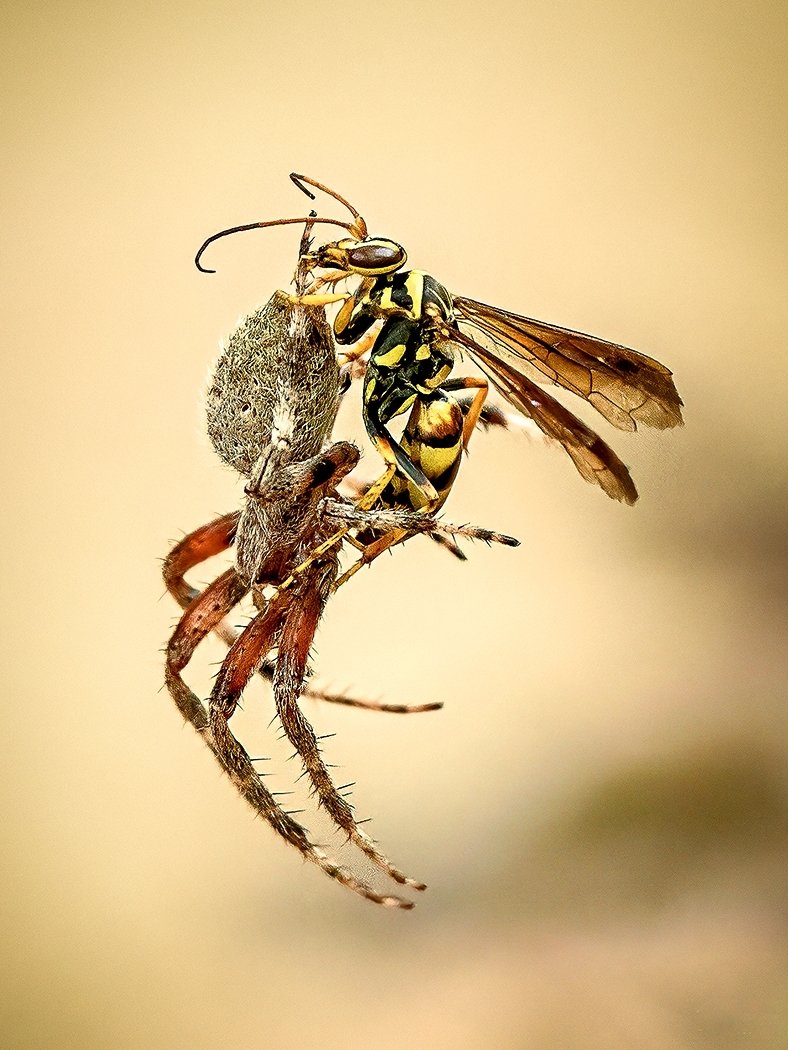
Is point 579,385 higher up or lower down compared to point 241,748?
higher up

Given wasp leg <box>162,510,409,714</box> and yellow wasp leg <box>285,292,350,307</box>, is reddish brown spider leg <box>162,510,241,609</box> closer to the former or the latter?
wasp leg <box>162,510,409,714</box>

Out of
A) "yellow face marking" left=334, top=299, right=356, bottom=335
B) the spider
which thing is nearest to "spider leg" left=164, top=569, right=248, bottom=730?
the spider

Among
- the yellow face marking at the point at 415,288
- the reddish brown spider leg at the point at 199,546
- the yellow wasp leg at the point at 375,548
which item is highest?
the yellow face marking at the point at 415,288

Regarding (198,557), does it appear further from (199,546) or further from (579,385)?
(579,385)

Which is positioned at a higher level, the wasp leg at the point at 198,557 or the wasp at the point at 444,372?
the wasp at the point at 444,372

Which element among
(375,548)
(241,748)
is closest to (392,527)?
(375,548)

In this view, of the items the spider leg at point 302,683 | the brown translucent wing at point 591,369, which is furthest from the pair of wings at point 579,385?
the spider leg at point 302,683

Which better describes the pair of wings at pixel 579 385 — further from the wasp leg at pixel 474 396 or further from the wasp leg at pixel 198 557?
the wasp leg at pixel 198 557
